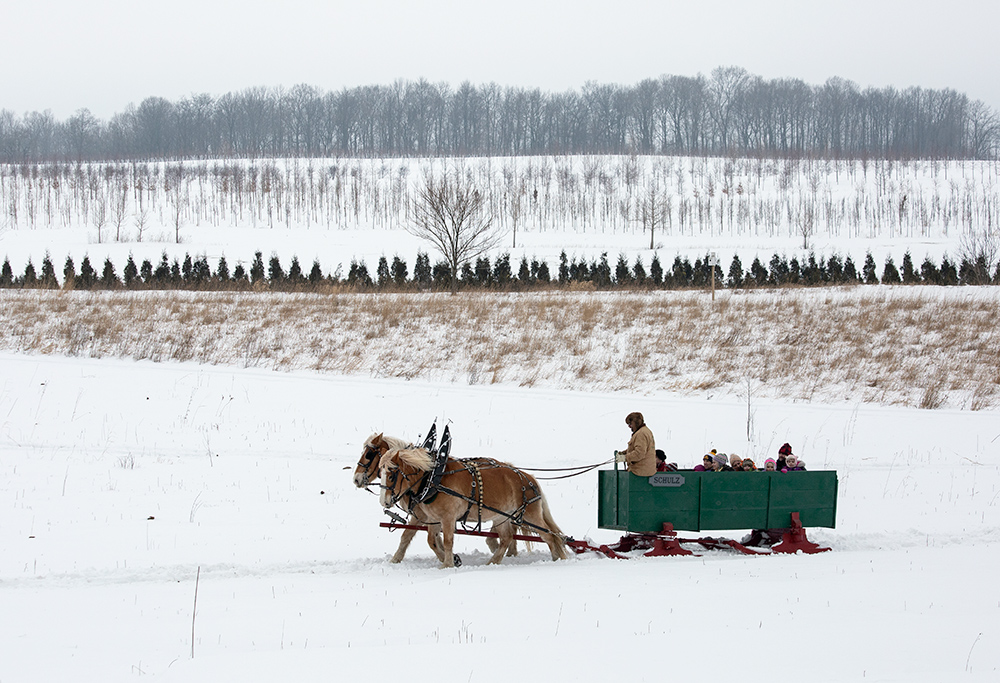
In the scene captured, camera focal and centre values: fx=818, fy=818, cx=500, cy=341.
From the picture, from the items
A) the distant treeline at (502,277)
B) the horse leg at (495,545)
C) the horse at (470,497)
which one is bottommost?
the horse leg at (495,545)

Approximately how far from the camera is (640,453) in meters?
8.66

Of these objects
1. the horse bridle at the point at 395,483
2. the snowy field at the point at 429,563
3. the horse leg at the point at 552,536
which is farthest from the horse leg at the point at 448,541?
the horse leg at the point at 552,536

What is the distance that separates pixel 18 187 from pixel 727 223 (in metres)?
73.9

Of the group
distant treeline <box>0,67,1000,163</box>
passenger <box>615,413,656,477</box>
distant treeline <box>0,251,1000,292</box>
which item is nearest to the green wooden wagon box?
passenger <box>615,413,656,477</box>

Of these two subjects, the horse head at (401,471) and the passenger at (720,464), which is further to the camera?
the passenger at (720,464)

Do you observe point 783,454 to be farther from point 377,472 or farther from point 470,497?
point 377,472

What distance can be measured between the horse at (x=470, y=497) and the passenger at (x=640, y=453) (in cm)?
102

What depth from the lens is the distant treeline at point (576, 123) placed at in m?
126

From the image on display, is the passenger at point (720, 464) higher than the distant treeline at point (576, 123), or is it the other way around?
the distant treeline at point (576, 123)

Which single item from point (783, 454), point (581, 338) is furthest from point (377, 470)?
point (581, 338)

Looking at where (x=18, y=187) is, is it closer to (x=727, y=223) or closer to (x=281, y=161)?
(x=281, y=161)

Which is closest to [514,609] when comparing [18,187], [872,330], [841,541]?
[841,541]

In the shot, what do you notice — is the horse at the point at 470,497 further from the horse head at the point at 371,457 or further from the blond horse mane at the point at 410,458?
the horse head at the point at 371,457

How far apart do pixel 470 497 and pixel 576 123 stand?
124688mm
